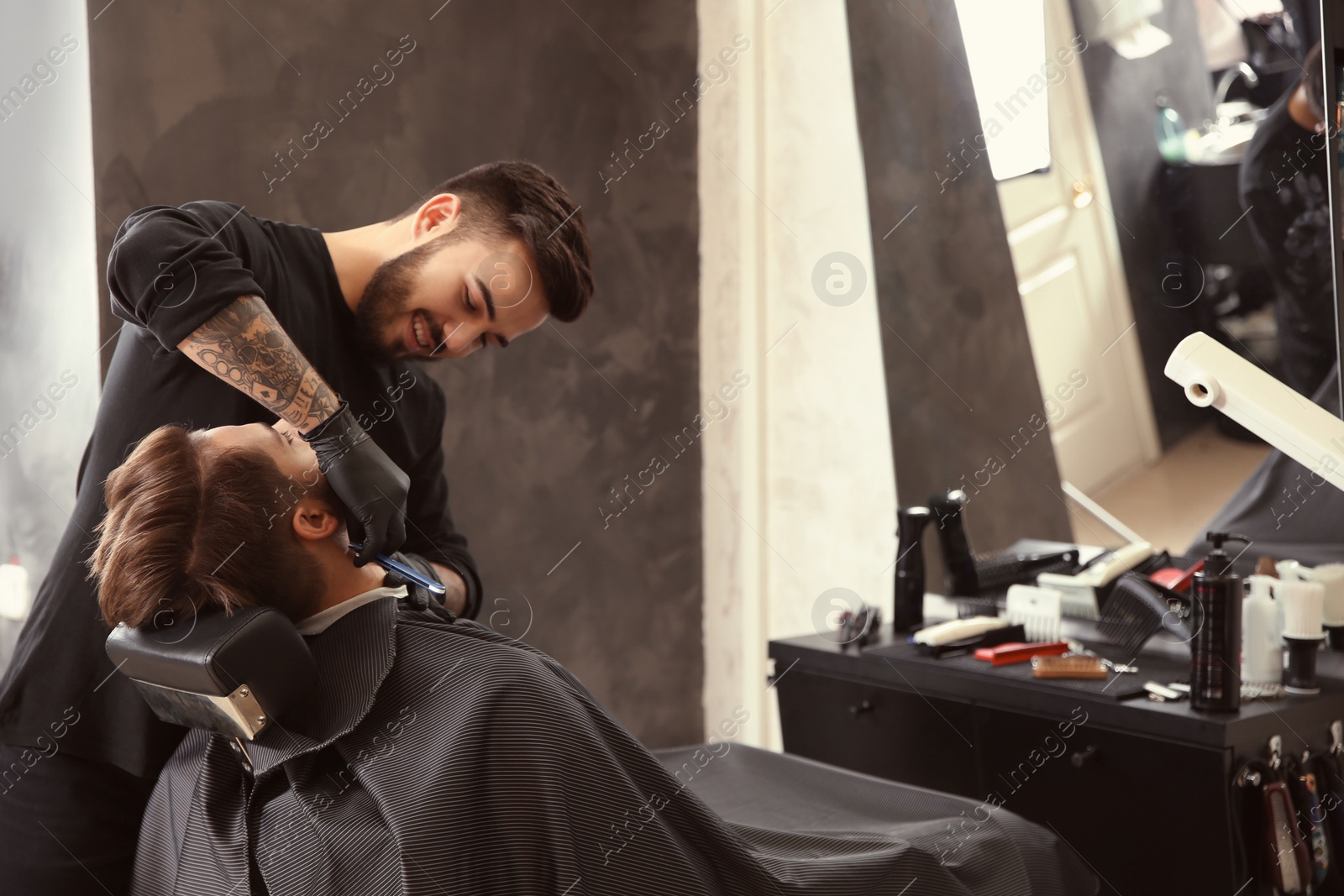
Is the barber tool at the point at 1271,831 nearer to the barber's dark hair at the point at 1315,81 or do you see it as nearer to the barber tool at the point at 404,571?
the barber's dark hair at the point at 1315,81

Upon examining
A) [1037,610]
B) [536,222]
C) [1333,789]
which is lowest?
[1333,789]

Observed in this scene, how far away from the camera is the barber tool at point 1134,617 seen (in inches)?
82.7

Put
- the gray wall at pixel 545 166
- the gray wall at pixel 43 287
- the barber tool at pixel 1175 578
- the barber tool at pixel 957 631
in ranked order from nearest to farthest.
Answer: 1. the barber tool at pixel 1175 578
2. the barber tool at pixel 957 631
3. the gray wall at pixel 43 287
4. the gray wall at pixel 545 166

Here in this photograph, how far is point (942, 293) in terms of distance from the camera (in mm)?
→ 2746

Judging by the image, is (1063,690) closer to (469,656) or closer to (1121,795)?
(1121,795)

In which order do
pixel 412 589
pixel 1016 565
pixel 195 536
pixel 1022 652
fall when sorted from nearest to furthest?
pixel 195 536, pixel 412 589, pixel 1022 652, pixel 1016 565

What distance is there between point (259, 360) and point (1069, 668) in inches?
59.5

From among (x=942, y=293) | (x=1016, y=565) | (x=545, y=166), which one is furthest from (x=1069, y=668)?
(x=545, y=166)

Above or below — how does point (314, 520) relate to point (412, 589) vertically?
above

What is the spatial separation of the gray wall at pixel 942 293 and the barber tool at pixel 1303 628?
0.61 m

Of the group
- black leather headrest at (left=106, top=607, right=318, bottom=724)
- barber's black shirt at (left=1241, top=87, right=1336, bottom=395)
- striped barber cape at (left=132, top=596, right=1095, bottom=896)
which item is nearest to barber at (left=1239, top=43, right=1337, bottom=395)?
barber's black shirt at (left=1241, top=87, right=1336, bottom=395)

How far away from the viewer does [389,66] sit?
290cm

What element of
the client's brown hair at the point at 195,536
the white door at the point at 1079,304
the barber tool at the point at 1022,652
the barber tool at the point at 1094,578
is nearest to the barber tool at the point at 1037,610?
the barber tool at the point at 1094,578

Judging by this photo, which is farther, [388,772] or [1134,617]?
[1134,617]
